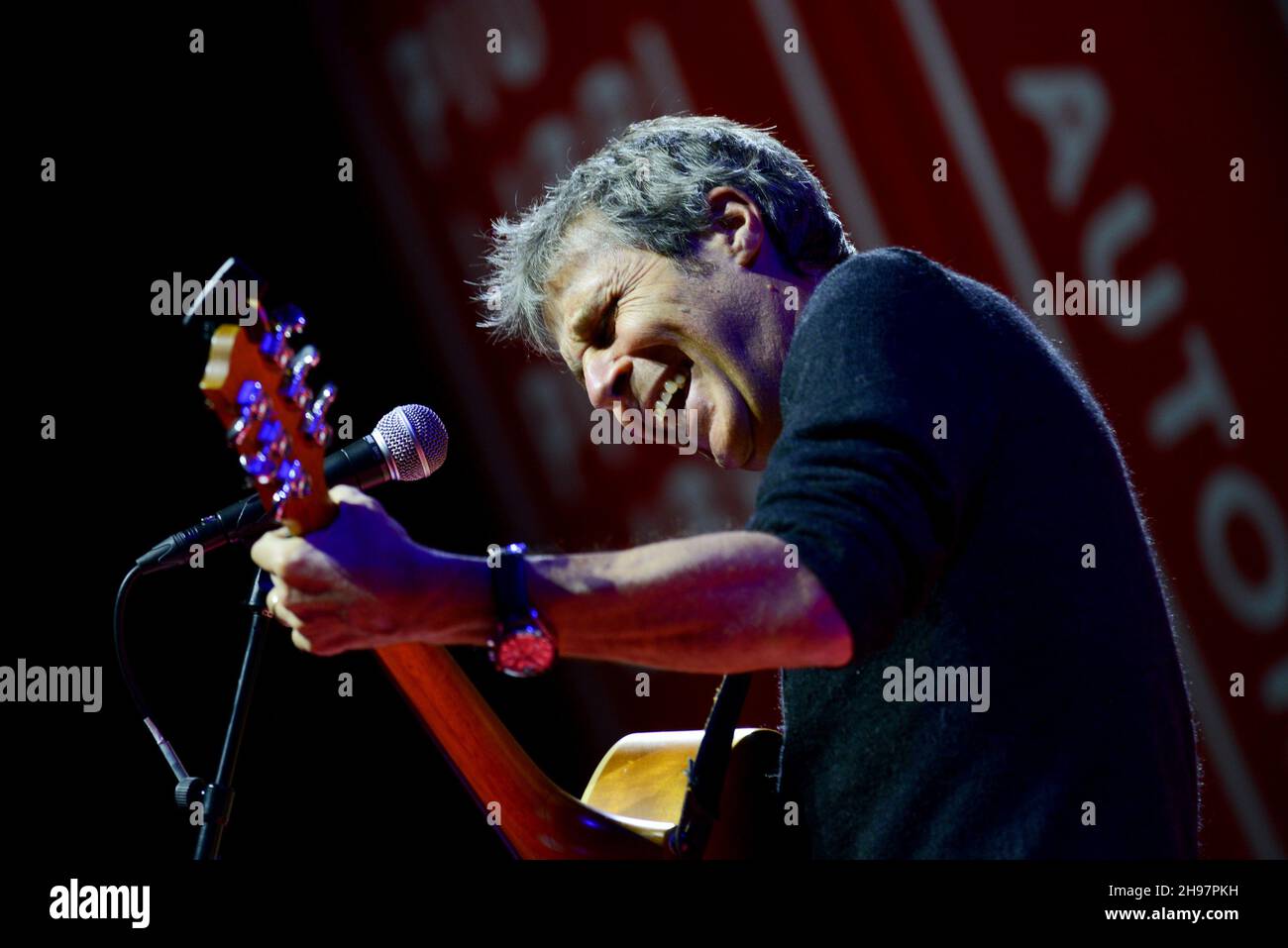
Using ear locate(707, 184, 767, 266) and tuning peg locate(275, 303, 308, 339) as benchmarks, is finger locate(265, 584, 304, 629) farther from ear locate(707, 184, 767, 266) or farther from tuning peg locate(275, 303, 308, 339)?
ear locate(707, 184, 767, 266)

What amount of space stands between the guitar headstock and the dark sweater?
469mm

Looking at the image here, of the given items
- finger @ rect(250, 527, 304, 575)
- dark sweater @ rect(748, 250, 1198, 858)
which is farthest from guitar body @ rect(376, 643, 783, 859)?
finger @ rect(250, 527, 304, 575)

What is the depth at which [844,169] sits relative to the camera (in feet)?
11.2

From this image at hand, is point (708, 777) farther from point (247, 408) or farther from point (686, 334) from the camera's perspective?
point (247, 408)

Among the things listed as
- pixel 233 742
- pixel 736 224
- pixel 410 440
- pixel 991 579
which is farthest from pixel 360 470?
pixel 991 579

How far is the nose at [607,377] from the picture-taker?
2.15m

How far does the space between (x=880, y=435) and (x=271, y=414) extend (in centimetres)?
63

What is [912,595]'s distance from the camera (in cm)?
131

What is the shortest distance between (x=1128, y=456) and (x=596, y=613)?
94.7 inches

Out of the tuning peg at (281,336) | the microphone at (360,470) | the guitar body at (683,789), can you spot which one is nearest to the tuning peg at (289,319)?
the tuning peg at (281,336)

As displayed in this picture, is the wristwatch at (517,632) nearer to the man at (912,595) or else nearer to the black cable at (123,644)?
the man at (912,595)

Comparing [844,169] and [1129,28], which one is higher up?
[1129,28]
